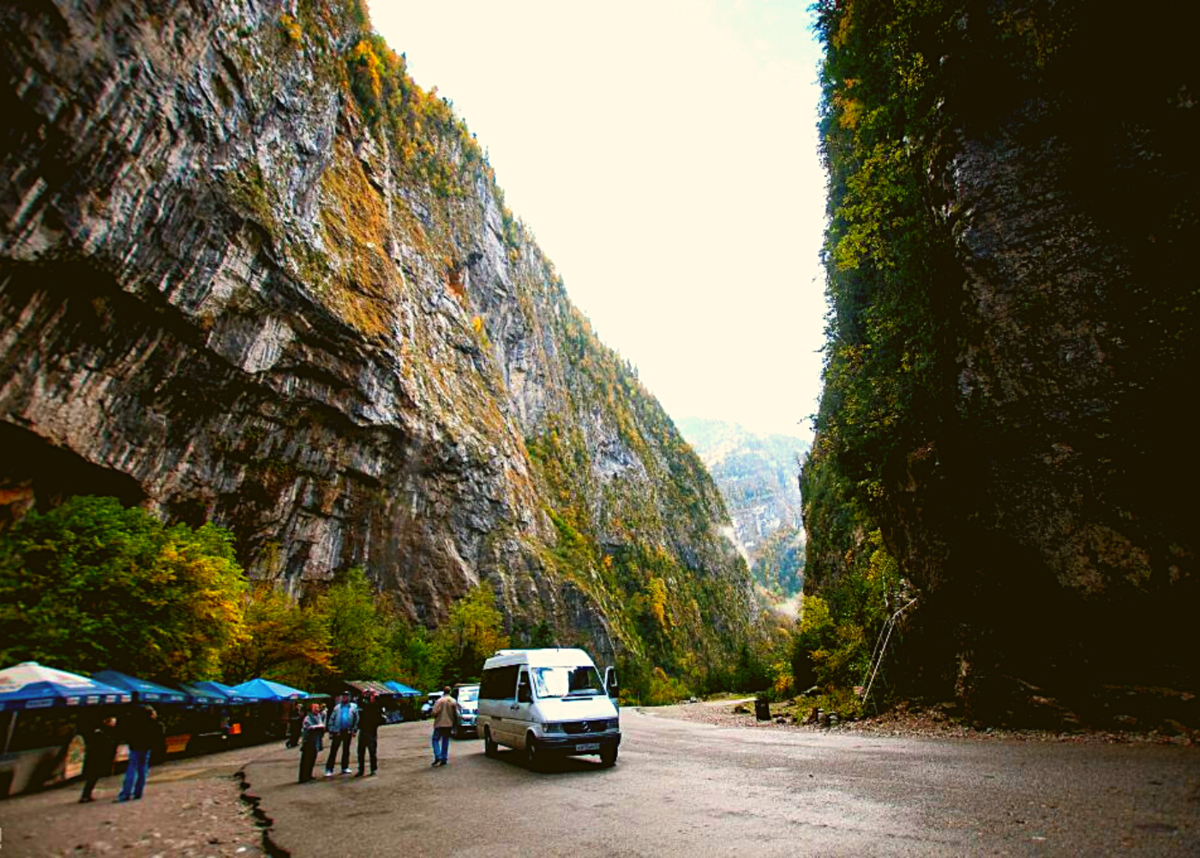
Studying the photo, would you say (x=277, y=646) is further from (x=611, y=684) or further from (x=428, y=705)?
(x=611, y=684)

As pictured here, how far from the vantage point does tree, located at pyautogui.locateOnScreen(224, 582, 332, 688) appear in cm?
3112

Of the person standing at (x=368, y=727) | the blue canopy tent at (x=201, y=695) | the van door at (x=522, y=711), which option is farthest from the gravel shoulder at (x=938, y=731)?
the blue canopy tent at (x=201, y=695)

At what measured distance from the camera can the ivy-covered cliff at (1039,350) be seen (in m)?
12.0

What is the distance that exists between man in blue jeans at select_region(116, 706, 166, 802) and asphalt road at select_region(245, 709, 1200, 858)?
1894 millimetres

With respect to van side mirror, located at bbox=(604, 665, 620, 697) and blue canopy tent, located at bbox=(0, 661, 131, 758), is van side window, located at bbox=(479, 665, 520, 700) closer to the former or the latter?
van side mirror, located at bbox=(604, 665, 620, 697)

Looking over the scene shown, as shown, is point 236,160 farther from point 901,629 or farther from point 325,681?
point 901,629

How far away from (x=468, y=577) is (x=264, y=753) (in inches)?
1405

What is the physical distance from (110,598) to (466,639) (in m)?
32.7

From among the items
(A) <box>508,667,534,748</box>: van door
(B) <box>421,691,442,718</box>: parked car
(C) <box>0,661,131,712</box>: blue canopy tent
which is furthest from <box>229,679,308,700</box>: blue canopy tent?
(B) <box>421,691,442,718</box>: parked car

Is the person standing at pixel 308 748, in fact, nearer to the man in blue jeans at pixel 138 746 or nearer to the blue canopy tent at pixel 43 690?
the man in blue jeans at pixel 138 746

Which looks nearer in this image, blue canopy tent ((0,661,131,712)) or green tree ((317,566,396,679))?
blue canopy tent ((0,661,131,712))

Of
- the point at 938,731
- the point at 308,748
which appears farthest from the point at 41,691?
the point at 938,731

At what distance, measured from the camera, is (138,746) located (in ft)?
35.3

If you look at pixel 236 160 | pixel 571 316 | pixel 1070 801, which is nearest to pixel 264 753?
pixel 1070 801
